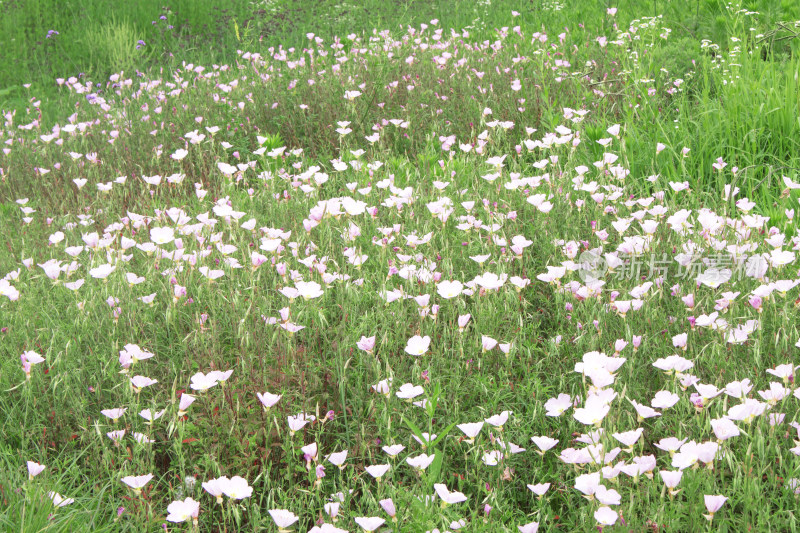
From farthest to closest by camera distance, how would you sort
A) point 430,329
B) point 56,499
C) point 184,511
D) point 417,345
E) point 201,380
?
point 430,329, point 417,345, point 201,380, point 56,499, point 184,511

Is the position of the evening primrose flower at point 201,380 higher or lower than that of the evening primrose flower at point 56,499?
higher

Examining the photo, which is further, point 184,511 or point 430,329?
point 430,329

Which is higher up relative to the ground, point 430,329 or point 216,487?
point 216,487

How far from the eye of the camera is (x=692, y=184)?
399 cm

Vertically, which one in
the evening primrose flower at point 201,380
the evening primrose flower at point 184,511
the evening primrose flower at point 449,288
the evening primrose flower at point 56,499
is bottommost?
the evening primrose flower at point 56,499

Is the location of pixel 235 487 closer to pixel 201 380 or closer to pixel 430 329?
pixel 201 380

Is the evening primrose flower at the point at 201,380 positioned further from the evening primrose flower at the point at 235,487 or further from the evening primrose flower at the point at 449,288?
the evening primrose flower at the point at 449,288

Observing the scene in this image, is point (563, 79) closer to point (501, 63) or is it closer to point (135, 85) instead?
point (501, 63)

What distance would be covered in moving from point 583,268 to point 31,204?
12.7 feet

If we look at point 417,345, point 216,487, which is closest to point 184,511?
point 216,487

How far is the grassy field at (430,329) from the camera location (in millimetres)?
1990

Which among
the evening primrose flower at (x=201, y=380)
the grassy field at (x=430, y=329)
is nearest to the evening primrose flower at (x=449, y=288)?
the grassy field at (x=430, y=329)

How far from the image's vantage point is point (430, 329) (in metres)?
2.74

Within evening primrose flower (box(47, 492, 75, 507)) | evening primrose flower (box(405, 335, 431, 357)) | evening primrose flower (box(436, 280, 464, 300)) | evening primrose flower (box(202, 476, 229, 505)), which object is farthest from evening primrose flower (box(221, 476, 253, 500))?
evening primrose flower (box(436, 280, 464, 300))
